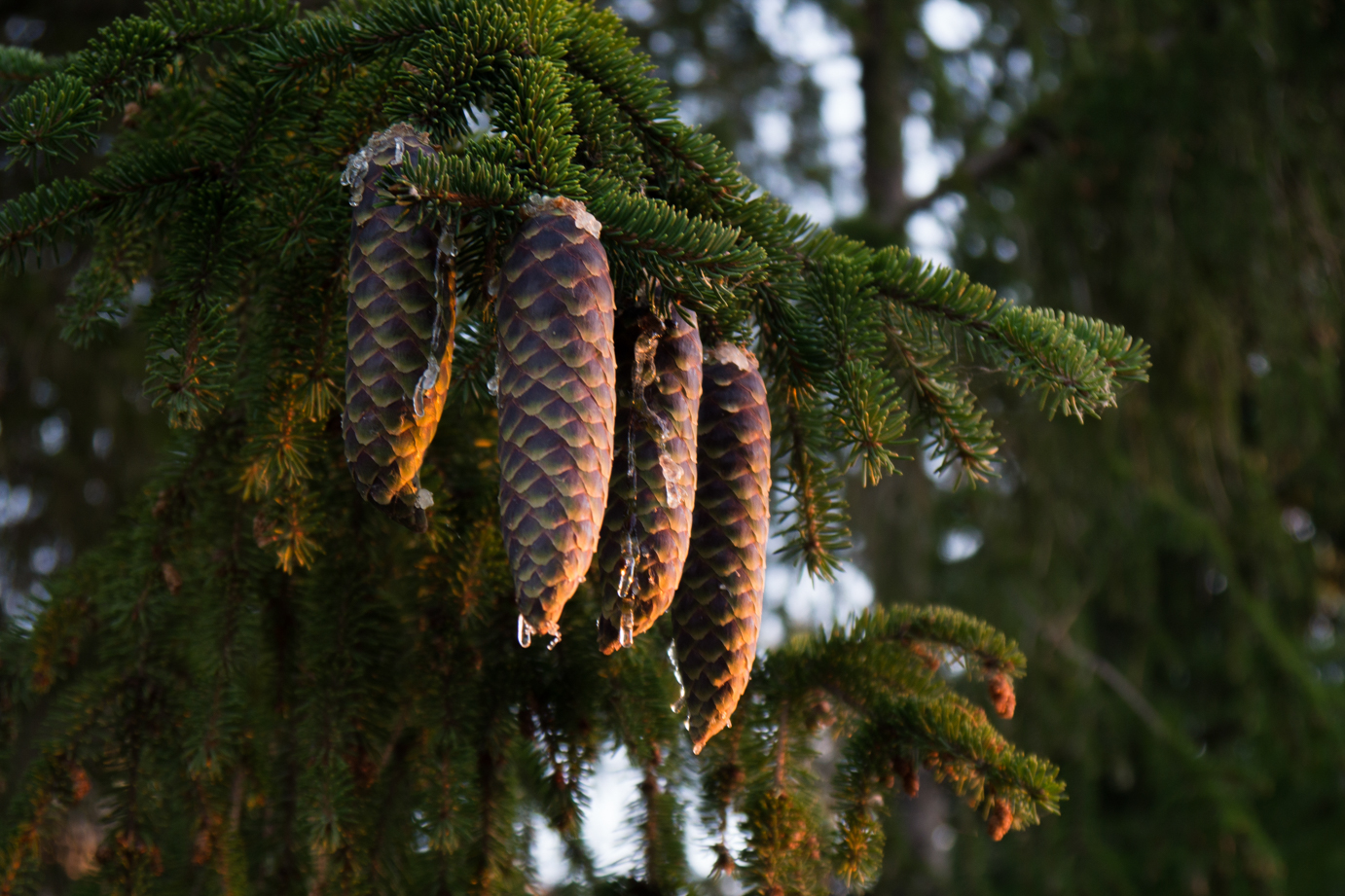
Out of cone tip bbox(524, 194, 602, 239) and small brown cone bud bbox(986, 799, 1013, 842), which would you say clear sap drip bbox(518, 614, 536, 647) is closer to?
cone tip bbox(524, 194, 602, 239)

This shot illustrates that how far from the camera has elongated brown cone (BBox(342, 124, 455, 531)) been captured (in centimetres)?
75

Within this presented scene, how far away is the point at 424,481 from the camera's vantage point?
116 centimetres

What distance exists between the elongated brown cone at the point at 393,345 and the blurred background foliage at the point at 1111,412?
2.48 metres

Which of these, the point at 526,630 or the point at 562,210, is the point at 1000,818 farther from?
the point at 562,210

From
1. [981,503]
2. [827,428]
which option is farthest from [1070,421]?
[827,428]

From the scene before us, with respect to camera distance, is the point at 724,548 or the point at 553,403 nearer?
the point at 553,403

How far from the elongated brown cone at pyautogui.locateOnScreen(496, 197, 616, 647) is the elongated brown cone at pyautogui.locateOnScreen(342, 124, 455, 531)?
0.06 meters

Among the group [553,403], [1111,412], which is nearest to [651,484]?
[553,403]

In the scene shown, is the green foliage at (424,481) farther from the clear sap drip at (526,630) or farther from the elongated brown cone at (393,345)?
the clear sap drip at (526,630)

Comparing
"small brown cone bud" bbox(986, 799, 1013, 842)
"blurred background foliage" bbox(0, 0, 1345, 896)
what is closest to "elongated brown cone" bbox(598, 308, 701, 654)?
"small brown cone bud" bbox(986, 799, 1013, 842)

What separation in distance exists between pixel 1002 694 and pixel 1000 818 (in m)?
0.17

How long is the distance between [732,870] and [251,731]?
0.65 metres

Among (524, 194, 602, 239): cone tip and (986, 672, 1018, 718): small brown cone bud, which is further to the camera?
(986, 672, 1018, 718): small brown cone bud

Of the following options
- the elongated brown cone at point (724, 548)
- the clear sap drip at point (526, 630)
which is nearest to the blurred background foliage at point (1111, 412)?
the elongated brown cone at point (724, 548)
